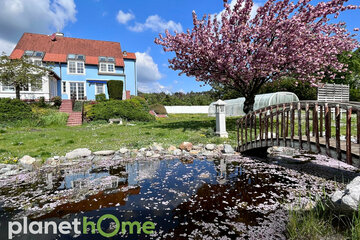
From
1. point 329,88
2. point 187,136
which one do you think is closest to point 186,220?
point 187,136

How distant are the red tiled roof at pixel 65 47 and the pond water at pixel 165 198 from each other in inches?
1016

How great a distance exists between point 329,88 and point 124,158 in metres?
16.6

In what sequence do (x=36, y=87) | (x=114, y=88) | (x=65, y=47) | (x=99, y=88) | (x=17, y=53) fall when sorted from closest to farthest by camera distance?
(x=36, y=87)
(x=114, y=88)
(x=17, y=53)
(x=99, y=88)
(x=65, y=47)

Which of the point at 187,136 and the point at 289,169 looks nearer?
the point at 289,169

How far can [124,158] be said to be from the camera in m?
7.60

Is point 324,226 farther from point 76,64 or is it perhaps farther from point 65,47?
point 65,47

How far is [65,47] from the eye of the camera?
2847cm

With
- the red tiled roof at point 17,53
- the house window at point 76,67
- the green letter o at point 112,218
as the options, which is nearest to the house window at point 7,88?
the red tiled roof at point 17,53

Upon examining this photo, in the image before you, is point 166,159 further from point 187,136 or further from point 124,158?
point 187,136

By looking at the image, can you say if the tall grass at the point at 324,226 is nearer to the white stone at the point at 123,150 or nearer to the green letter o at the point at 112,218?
the green letter o at the point at 112,218

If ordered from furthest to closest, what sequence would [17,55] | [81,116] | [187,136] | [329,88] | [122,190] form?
[17,55], [81,116], [329,88], [187,136], [122,190]

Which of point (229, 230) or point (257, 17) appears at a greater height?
point (257, 17)

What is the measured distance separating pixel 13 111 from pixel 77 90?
1144 centimetres

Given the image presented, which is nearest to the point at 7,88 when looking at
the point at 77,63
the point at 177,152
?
the point at 77,63
